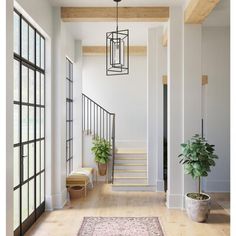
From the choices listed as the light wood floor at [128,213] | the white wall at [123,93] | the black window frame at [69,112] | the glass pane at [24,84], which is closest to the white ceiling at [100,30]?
the black window frame at [69,112]

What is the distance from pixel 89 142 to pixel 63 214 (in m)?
2.80

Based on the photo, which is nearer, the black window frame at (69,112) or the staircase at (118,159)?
the staircase at (118,159)

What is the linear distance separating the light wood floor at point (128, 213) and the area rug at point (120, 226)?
120 millimetres

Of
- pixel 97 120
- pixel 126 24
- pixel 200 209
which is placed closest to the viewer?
pixel 200 209

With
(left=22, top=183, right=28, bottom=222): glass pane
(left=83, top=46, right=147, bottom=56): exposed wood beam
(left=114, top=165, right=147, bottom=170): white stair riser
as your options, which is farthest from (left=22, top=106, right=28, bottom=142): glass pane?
(left=83, top=46, right=147, bottom=56): exposed wood beam

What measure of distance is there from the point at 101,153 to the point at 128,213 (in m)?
2.40

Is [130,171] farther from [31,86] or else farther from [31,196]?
[31,86]

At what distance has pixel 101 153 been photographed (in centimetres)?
679

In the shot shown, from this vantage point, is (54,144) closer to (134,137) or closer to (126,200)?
(126,200)

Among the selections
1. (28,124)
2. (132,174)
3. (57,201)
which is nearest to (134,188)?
(132,174)

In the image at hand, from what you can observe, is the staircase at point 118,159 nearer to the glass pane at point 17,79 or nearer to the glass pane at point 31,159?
the glass pane at point 31,159

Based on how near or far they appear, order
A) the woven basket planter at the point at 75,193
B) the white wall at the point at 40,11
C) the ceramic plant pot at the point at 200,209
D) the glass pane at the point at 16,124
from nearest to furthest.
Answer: the glass pane at the point at 16,124 → the white wall at the point at 40,11 → the ceramic plant pot at the point at 200,209 → the woven basket planter at the point at 75,193

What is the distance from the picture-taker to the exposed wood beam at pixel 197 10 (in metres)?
3.92
